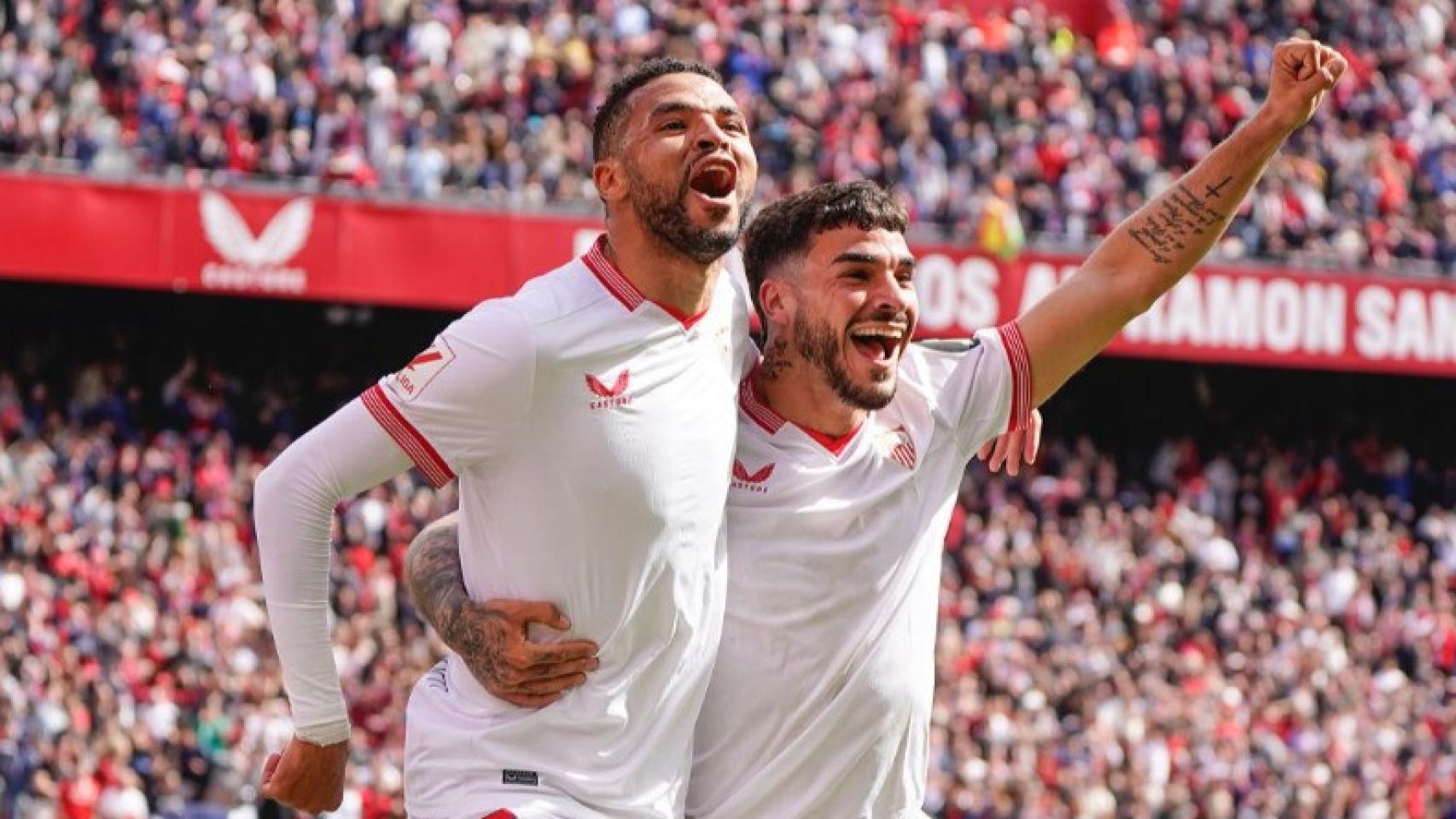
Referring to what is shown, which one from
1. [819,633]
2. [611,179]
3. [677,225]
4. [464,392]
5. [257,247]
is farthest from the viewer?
[257,247]

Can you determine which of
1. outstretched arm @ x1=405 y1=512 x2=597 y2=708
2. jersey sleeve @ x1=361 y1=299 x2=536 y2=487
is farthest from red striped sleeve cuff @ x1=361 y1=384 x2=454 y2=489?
outstretched arm @ x1=405 y1=512 x2=597 y2=708

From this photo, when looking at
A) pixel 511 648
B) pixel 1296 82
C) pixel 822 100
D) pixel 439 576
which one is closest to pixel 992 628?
pixel 822 100

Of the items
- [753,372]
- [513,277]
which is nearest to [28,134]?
[513,277]

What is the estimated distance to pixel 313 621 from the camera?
5.23 m

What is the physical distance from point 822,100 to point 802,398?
62.4 ft

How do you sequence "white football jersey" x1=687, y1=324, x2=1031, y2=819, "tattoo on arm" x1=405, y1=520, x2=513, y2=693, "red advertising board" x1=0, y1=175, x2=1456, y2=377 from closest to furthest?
"tattoo on arm" x1=405, y1=520, x2=513, y2=693 → "white football jersey" x1=687, y1=324, x2=1031, y2=819 → "red advertising board" x1=0, y1=175, x2=1456, y2=377

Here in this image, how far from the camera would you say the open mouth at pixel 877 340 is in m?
5.48

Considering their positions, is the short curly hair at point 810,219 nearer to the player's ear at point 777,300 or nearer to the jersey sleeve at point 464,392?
the player's ear at point 777,300

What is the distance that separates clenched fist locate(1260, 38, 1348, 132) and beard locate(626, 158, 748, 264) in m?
1.21

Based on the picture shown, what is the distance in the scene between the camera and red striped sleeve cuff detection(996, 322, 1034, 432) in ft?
18.7

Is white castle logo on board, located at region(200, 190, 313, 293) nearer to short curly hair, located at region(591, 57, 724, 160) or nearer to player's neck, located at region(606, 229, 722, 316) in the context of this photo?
short curly hair, located at region(591, 57, 724, 160)

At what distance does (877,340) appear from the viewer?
18.2 ft

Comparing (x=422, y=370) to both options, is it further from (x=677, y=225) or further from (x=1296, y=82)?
(x=1296, y=82)

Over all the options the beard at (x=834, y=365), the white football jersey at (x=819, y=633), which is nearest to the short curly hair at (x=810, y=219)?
the beard at (x=834, y=365)
